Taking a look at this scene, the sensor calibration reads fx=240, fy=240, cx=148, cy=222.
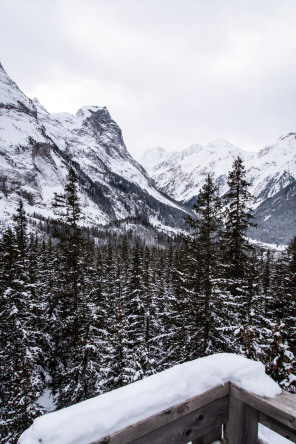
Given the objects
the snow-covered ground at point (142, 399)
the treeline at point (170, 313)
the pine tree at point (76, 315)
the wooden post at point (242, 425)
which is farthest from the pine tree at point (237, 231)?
the wooden post at point (242, 425)

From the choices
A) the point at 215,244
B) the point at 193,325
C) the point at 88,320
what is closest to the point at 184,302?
the point at 193,325

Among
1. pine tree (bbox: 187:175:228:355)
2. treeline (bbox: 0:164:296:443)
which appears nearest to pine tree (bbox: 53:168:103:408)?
treeline (bbox: 0:164:296:443)

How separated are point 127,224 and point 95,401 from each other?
19613cm

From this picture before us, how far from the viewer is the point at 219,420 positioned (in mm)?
1837

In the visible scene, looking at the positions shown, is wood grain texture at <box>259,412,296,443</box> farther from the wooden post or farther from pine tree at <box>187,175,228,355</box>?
pine tree at <box>187,175,228,355</box>

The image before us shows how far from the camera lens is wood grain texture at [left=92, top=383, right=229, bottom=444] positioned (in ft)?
4.62

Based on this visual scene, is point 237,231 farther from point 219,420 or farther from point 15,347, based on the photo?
point 15,347

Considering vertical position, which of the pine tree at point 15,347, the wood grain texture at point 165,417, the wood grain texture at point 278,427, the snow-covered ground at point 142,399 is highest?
the snow-covered ground at point 142,399

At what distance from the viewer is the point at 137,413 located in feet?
4.98

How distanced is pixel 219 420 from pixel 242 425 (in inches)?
6.5

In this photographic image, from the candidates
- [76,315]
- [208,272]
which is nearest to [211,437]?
[208,272]

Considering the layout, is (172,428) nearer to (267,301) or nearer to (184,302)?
(184,302)

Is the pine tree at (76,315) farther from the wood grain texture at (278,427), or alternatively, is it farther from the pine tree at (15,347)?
the wood grain texture at (278,427)

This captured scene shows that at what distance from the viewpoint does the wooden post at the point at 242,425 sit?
175 cm
